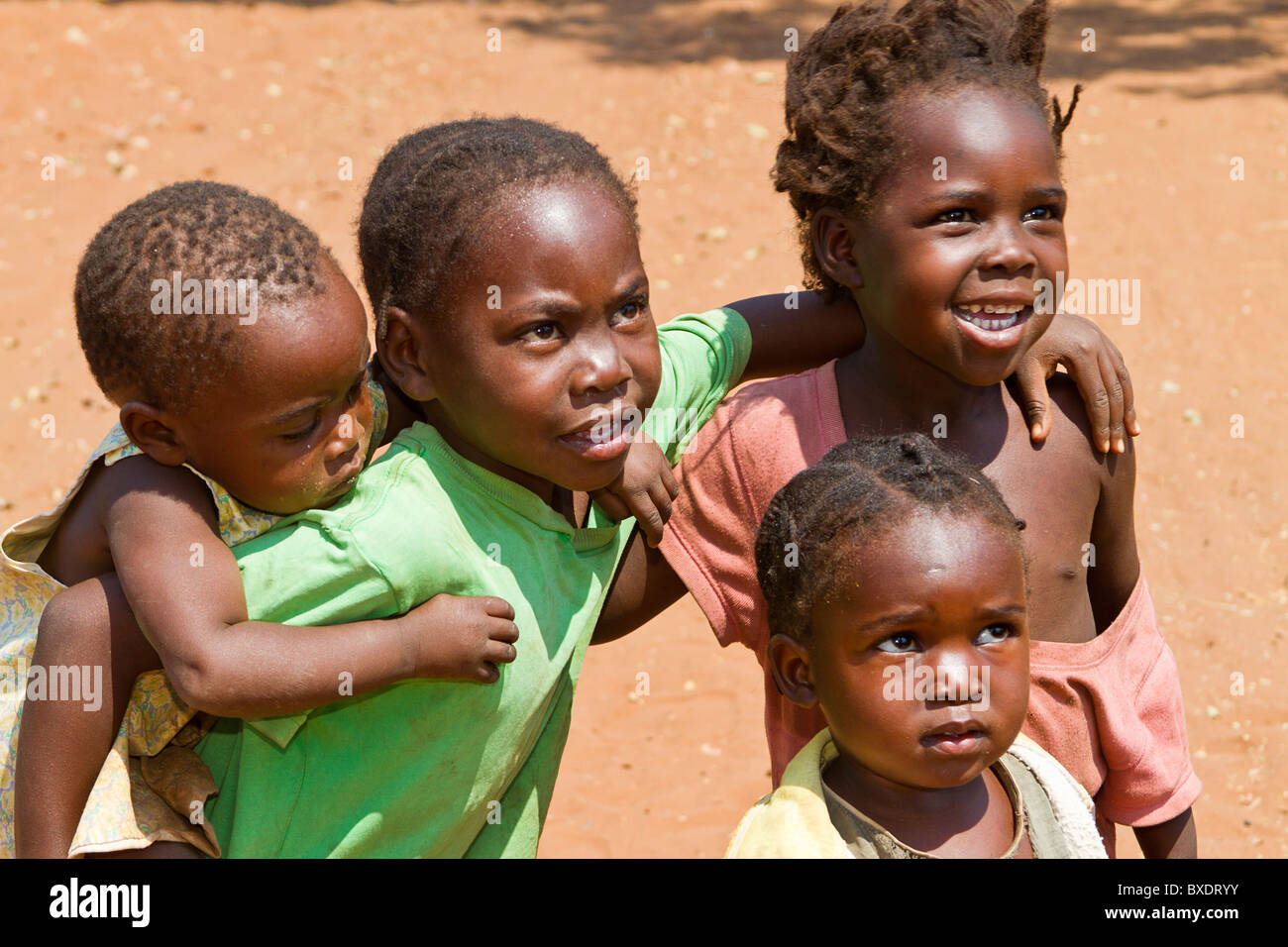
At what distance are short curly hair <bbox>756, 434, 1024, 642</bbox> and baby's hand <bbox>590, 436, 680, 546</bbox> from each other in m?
0.19

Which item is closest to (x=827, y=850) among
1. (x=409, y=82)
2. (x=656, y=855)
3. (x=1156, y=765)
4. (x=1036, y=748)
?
(x=1036, y=748)

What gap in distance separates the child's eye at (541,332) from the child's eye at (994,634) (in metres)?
0.80

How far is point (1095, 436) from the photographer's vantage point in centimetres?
264

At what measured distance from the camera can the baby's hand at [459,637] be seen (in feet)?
6.93

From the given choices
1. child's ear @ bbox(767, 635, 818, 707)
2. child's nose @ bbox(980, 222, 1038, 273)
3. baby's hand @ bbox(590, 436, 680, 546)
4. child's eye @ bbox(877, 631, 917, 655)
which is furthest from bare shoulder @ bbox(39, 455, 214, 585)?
child's nose @ bbox(980, 222, 1038, 273)

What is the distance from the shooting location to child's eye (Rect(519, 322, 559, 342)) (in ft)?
7.13

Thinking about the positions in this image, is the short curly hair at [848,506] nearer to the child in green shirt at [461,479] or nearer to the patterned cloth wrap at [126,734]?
the child in green shirt at [461,479]

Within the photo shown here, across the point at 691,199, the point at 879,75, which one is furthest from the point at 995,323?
the point at 691,199

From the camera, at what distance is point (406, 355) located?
→ 7.54 feet

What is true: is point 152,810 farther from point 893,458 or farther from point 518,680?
point 893,458

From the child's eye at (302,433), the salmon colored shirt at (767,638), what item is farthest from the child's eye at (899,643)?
the child's eye at (302,433)

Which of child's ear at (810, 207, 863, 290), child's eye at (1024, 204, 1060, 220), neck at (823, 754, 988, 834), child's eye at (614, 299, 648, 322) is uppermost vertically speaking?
child's eye at (1024, 204, 1060, 220)

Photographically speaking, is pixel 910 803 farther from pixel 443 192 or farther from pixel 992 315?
pixel 443 192

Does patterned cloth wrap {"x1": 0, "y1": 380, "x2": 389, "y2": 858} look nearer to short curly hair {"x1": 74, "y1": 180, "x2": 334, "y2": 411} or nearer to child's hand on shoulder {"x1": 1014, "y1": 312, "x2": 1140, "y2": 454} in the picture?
short curly hair {"x1": 74, "y1": 180, "x2": 334, "y2": 411}
